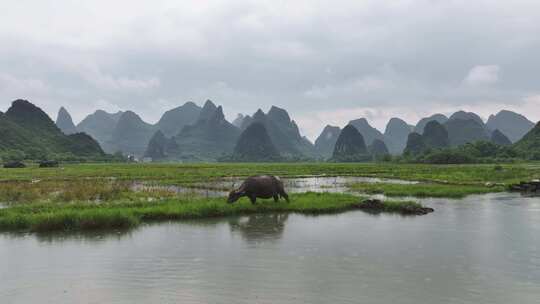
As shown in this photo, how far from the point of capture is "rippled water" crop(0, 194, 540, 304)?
7047mm

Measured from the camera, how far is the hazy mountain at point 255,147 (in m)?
173

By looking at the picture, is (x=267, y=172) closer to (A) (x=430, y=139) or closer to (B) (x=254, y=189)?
(B) (x=254, y=189)

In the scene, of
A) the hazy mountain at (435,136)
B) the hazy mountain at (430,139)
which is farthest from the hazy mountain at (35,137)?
the hazy mountain at (435,136)

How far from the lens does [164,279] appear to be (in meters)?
7.80

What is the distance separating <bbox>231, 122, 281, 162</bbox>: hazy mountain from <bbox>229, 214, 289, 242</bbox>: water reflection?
155121 mm

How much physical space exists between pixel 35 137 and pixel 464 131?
17169cm

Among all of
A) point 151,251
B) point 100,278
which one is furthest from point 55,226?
point 100,278

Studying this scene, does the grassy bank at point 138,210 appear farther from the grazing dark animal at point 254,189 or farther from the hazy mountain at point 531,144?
the hazy mountain at point 531,144

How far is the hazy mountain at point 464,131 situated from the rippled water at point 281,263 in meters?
186

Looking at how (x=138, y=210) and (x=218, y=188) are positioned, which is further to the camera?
(x=218, y=188)

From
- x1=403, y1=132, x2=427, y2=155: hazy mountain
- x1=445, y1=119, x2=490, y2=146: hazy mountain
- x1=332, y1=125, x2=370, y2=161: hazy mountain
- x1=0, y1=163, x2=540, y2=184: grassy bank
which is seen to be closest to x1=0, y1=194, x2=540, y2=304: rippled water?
x1=0, y1=163, x2=540, y2=184: grassy bank

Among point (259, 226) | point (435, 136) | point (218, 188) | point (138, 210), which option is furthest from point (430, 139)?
point (138, 210)

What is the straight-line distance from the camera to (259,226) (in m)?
13.3

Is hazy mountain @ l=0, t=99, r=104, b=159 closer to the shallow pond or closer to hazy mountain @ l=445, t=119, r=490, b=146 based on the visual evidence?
the shallow pond
